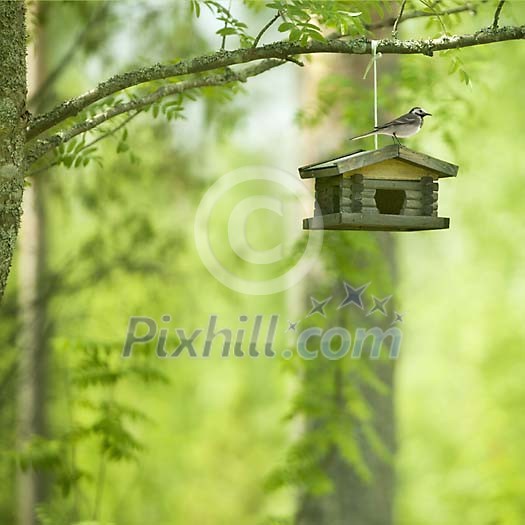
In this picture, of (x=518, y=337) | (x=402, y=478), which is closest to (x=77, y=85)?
(x=518, y=337)

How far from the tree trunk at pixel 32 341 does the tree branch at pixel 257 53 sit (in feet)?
14.1

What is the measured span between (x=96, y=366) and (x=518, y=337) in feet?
25.2

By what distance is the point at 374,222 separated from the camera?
9.07 ft

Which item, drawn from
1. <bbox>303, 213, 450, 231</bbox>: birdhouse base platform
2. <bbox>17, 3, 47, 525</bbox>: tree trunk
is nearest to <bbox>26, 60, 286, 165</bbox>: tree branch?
<bbox>303, 213, 450, 231</bbox>: birdhouse base platform

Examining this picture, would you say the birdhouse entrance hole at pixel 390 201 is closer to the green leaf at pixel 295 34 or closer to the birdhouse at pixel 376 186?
the birdhouse at pixel 376 186

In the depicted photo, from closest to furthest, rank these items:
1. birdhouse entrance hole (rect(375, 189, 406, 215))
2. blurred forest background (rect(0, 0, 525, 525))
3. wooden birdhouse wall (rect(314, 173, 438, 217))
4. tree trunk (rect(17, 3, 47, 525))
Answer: wooden birdhouse wall (rect(314, 173, 438, 217)) → birdhouse entrance hole (rect(375, 189, 406, 215)) → blurred forest background (rect(0, 0, 525, 525)) → tree trunk (rect(17, 3, 47, 525))

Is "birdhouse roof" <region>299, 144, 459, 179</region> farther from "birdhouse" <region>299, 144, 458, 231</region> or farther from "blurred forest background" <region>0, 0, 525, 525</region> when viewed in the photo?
"blurred forest background" <region>0, 0, 525, 525</region>

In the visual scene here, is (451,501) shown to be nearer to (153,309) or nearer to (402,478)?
(402,478)

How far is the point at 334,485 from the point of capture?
5.92 metres

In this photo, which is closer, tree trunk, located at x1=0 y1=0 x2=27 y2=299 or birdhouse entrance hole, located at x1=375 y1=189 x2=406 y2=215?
tree trunk, located at x1=0 y1=0 x2=27 y2=299

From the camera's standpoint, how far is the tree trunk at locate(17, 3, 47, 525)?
693cm

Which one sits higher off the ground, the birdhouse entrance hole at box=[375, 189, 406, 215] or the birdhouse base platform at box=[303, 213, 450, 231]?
the birdhouse entrance hole at box=[375, 189, 406, 215]

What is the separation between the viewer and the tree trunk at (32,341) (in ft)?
Result: 22.7

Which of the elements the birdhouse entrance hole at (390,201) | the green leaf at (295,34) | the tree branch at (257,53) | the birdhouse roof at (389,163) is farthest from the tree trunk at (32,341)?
the green leaf at (295,34)
